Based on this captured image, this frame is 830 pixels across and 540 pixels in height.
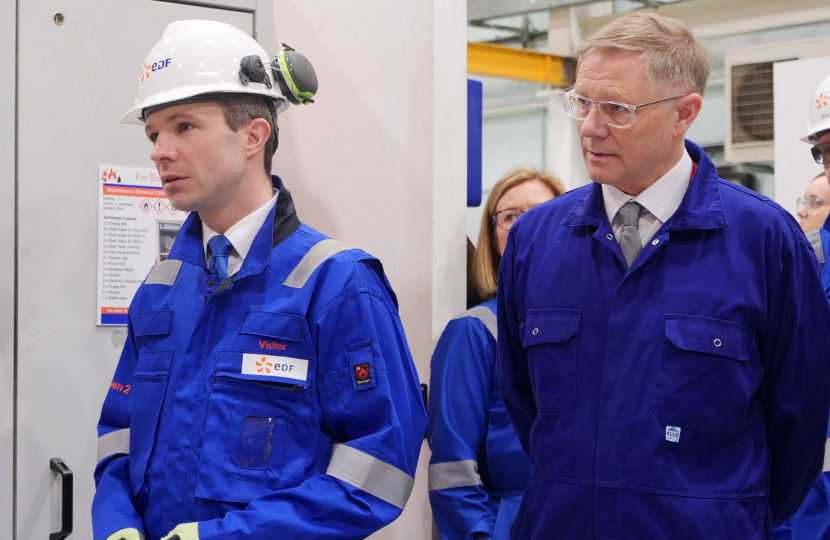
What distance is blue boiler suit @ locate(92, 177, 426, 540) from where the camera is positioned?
1633 millimetres

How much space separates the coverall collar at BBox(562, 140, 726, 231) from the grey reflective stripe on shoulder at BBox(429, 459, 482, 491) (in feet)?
2.97

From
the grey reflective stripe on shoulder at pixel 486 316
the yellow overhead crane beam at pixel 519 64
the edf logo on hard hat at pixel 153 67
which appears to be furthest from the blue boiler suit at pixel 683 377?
the yellow overhead crane beam at pixel 519 64

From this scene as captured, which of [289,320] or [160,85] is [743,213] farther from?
[160,85]

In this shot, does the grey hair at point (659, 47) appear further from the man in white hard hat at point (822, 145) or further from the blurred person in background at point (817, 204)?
the blurred person in background at point (817, 204)

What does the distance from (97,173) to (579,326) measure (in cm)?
124

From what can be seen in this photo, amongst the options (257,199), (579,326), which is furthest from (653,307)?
(257,199)

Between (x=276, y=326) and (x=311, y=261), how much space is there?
0.15m

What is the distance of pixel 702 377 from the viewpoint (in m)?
1.70

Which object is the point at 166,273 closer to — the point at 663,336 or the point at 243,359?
the point at 243,359

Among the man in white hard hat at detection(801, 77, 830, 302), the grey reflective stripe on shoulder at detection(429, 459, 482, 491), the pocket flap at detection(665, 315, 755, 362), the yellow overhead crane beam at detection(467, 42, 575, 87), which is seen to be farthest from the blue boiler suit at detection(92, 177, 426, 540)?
the yellow overhead crane beam at detection(467, 42, 575, 87)

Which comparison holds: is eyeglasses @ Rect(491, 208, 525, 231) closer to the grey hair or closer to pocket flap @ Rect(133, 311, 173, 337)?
the grey hair

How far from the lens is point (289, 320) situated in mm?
1703

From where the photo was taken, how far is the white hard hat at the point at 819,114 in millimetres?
2746

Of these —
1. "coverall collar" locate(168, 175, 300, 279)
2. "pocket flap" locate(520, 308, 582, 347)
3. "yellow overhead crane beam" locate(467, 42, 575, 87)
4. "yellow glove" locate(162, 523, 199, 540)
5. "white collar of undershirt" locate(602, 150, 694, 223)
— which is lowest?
"yellow glove" locate(162, 523, 199, 540)
